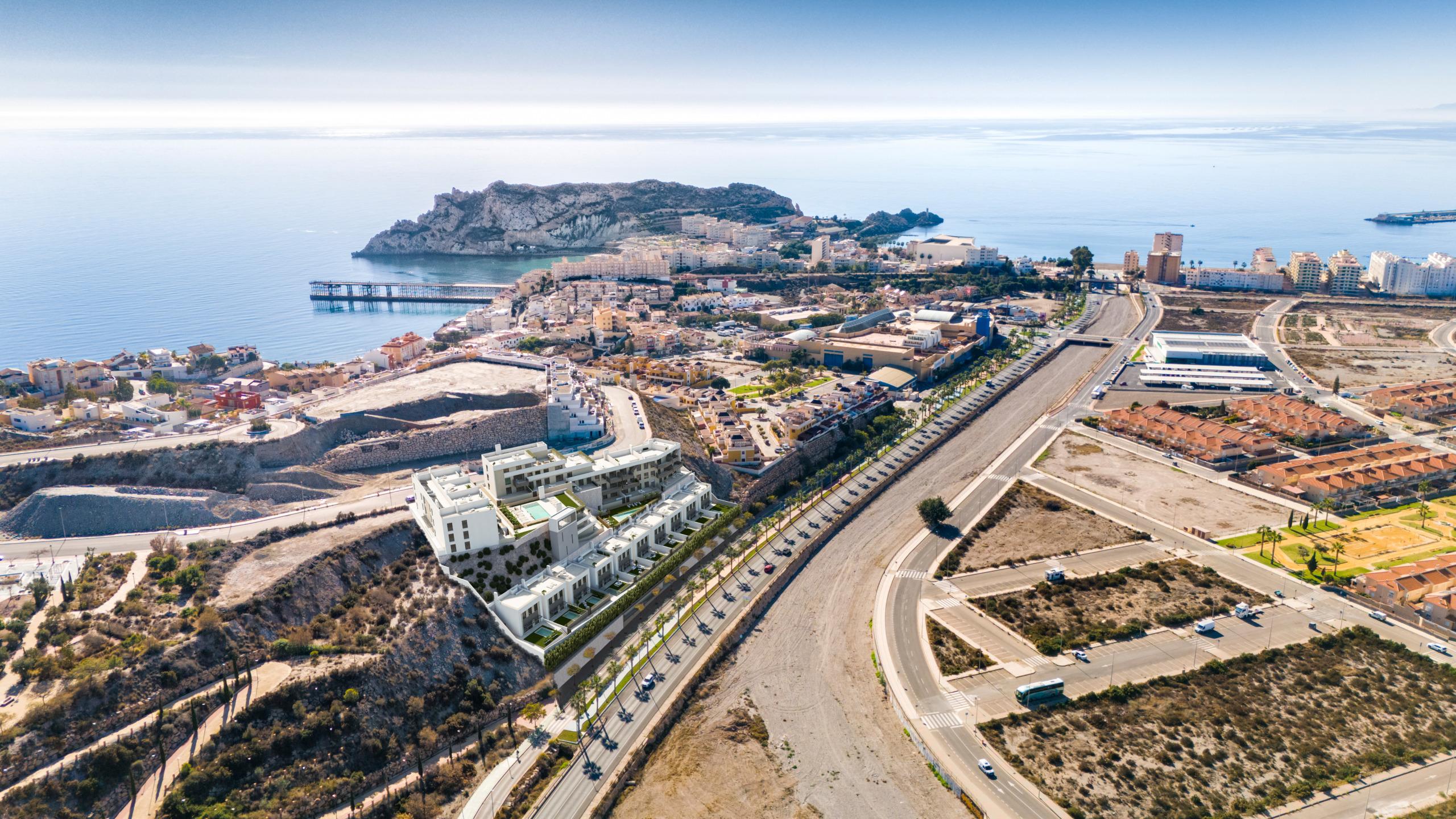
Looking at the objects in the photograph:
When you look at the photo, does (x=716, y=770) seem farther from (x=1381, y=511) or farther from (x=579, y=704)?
(x=1381, y=511)

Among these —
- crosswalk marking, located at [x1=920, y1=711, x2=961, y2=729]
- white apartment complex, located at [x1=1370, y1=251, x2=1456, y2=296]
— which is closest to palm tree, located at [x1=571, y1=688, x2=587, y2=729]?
crosswalk marking, located at [x1=920, y1=711, x2=961, y2=729]

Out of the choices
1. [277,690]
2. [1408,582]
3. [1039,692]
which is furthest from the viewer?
[1408,582]

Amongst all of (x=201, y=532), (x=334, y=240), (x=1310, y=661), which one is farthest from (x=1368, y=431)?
(x=334, y=240)

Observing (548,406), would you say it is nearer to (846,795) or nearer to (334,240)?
(846,795)

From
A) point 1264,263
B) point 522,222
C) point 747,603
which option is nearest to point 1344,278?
point 1264,263

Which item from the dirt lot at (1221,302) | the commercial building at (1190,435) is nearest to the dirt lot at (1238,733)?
the commercial building at (1190,435)

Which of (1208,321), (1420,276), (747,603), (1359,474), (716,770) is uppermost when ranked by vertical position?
(1420,276)

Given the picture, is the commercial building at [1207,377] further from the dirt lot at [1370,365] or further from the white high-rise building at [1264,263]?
the white high-rise building at [1264,263]
